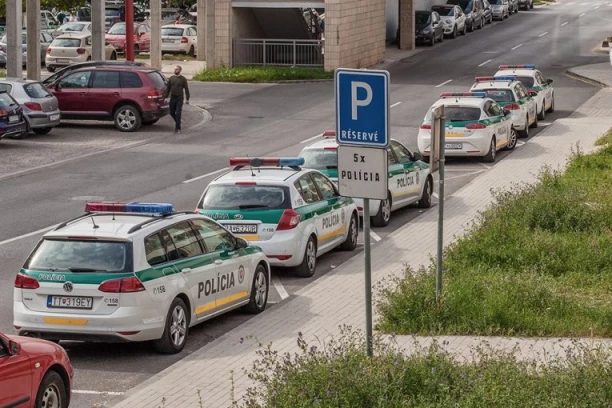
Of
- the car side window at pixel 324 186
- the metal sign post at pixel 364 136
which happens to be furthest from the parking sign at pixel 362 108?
the car side window at pixel 324 186

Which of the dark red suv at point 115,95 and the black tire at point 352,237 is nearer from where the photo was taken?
the black tire at point 352,237

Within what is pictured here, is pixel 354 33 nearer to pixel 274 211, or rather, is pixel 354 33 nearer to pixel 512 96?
pixel 512 96

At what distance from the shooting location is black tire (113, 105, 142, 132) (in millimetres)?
37281

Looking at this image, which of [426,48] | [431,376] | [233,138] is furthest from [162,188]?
[426,48]

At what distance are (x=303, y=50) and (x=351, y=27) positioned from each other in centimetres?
228

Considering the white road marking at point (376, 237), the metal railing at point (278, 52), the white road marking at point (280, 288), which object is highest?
the metal railing at point (278, 52)

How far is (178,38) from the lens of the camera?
61.3 metres

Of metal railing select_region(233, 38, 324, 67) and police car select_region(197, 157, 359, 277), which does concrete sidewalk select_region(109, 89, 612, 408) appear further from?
metal railing select_region(233, 38, 324, 67)

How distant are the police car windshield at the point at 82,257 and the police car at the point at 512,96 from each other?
2103 centimetres

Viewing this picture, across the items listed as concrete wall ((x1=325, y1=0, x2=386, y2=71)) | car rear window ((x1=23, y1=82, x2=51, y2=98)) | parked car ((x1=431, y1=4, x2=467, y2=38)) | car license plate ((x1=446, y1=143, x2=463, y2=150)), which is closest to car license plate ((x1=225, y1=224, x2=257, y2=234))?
car license plate ((x1=446, y1=143, x2=463, y2=150))

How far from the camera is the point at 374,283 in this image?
18.2m

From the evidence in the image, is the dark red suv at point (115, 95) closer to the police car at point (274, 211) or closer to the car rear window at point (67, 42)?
the car rear window at point (67, 42)

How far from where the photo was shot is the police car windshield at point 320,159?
76.3 feet

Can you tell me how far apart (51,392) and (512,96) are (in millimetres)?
24829
